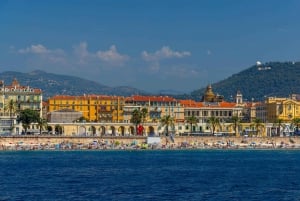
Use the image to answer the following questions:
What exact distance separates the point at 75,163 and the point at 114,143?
42.8 metres

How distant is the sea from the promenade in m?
35.2

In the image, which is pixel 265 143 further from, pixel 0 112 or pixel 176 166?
pixel 176 166

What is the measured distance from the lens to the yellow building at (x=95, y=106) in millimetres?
150125

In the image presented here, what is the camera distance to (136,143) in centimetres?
12681

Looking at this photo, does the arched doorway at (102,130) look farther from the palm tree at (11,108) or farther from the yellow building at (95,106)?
the palm tree at (11,108)

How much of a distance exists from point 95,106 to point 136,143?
26.6 m

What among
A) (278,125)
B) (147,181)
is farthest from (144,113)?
(147,181)

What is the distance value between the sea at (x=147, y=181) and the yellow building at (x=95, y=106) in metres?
64.2

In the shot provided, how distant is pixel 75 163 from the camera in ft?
274

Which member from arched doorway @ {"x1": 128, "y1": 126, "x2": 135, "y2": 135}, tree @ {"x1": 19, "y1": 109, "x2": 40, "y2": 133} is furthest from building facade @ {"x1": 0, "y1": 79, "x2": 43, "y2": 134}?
arched doorway @ {"x1": 128, "y1": 126, "x2": 135, "y2": 135}

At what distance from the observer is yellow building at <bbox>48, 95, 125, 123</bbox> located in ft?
493

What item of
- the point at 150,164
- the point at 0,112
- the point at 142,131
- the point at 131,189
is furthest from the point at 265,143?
the point at 131,189

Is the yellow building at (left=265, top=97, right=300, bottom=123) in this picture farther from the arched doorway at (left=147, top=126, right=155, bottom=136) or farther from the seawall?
the arched doorway at (left=147, top=126, right=155, bottom=136)

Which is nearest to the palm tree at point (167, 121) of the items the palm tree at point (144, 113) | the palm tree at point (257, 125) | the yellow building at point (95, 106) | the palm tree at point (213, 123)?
the palm tree at point (144, 113)
